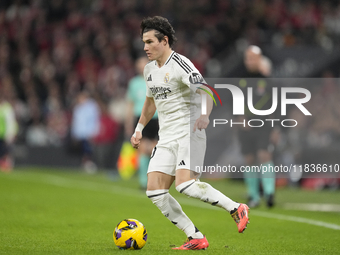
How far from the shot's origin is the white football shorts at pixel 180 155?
500 centimetres

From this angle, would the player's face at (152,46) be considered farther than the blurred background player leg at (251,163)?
No

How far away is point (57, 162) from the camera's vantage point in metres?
16.7

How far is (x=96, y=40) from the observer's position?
64.8ft

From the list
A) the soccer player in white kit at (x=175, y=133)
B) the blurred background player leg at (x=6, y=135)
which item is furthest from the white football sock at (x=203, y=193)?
the blurred background player leg at (x=6, y=135)

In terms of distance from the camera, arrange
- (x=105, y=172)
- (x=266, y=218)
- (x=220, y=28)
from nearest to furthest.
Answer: (x=266, y=218), (x=105, y=172), (x=220, y=28)

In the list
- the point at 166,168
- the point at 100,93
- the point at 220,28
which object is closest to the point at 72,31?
the point at 100,93

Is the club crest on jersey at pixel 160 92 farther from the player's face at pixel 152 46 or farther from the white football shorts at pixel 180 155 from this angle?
the white football shorts at pixel 180 155

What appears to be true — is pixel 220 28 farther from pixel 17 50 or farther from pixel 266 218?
pixel 266 218

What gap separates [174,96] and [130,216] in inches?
119

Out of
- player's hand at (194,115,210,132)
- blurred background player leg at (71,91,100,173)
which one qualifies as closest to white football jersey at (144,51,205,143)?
player's hand at (194,115,210,132)

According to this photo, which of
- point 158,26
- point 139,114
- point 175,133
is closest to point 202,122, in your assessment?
point 175,133

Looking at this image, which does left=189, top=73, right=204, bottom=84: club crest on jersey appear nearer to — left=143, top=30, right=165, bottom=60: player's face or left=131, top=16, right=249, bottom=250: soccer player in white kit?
left=131, top=16, right=249, bottom=250: soccer player in white kit

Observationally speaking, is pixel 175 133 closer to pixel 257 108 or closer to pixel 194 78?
pixel 194 78

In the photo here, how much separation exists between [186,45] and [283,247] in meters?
14.0
